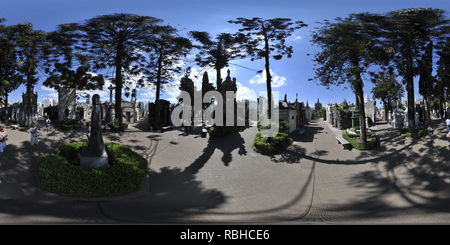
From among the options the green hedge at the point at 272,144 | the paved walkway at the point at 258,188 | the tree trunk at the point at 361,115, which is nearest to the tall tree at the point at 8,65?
the paved walkway at the point at 258,188

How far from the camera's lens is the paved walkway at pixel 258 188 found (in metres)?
4.62

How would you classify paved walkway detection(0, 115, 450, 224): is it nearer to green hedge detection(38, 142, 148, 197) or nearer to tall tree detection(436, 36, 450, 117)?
green hedge detection(38, 142, 148, 197)

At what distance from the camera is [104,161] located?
25.0 ft

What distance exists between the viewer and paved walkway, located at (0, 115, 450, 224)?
4.62 metres

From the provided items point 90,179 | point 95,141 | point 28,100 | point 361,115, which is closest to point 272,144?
point 361,115

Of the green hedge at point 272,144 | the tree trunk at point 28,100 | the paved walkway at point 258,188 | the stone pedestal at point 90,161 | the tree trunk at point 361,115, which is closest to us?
the paved walkway at point 258,188

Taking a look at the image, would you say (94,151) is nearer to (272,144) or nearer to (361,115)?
(272,144)

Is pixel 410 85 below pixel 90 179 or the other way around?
the other way around

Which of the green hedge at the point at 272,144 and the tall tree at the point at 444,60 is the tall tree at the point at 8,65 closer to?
the green hedge at the point at 272,144

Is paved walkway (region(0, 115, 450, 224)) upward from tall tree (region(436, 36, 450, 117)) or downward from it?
downward

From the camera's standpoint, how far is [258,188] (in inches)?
246

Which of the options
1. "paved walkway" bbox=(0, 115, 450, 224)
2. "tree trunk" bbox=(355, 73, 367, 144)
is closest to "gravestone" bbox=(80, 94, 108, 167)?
"paved walkway" bbox=(0, 115, 450, 224)

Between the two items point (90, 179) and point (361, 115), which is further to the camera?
point (361, 115)

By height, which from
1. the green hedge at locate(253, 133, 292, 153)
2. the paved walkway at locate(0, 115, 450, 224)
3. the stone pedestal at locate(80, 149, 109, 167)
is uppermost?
the green hedge at locate(253, 133, 292, 153)
